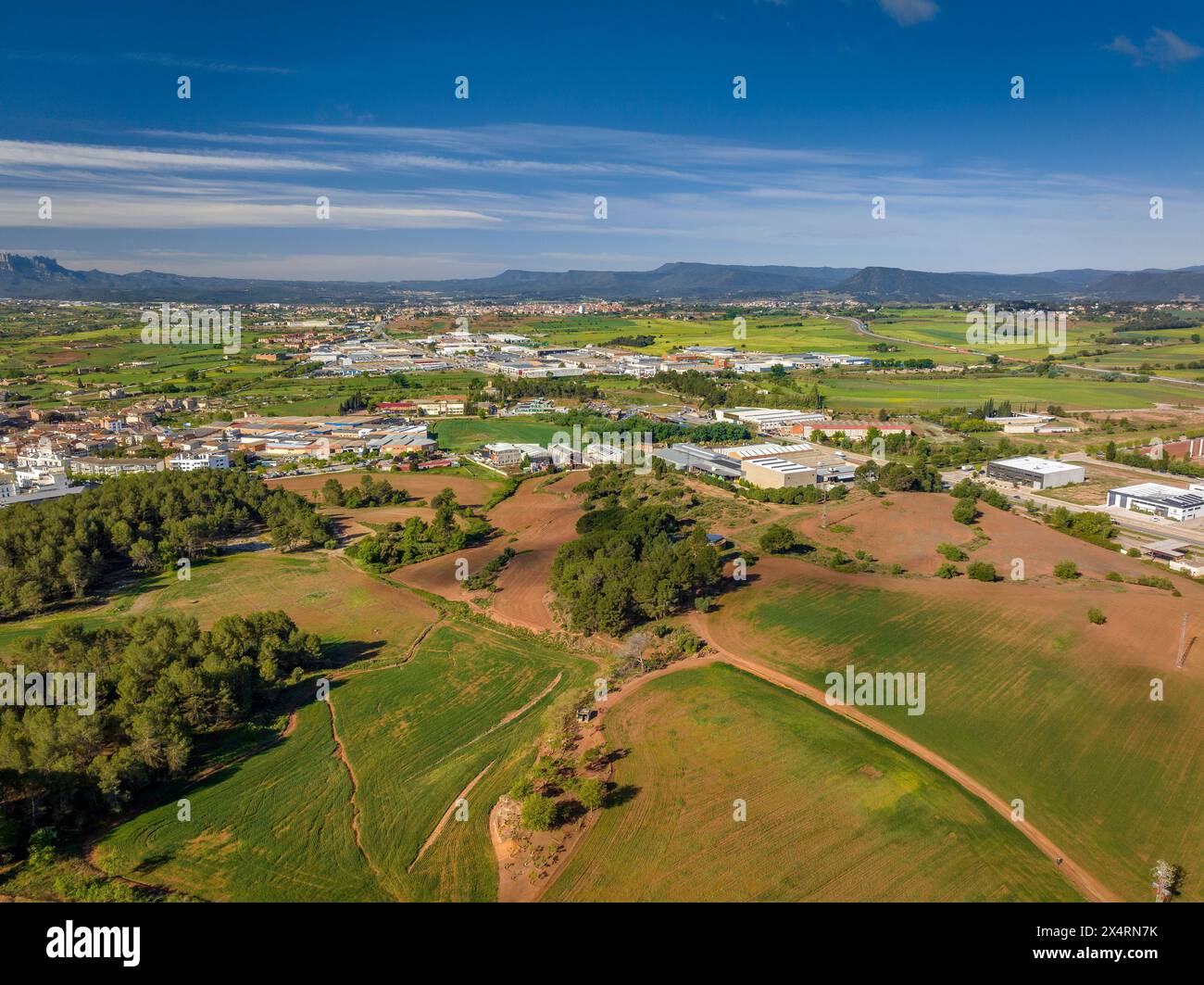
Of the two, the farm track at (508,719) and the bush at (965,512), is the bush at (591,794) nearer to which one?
the farm track at (508,719)

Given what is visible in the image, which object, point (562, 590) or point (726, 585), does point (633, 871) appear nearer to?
point (562, 590)

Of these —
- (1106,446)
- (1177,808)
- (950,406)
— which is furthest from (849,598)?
(950,406)

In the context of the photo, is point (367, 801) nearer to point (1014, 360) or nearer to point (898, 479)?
point (898, 479)

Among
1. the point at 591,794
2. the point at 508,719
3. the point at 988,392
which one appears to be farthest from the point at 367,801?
the point at 988,392

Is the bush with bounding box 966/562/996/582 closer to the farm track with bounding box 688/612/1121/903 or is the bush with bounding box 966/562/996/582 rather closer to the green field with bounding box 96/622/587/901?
the farm track with bounding box 688/612/1121/903

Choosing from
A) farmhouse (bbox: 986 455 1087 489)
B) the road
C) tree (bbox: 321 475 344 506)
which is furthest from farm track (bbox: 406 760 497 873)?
the road

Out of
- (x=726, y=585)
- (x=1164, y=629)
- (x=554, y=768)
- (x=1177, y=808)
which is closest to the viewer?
(x=1177, y=808)
